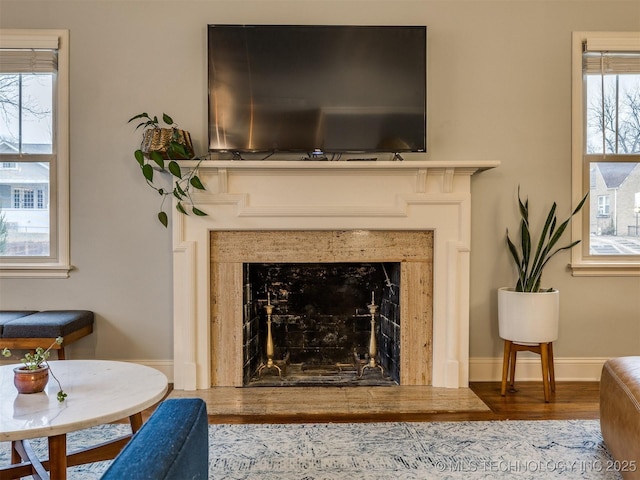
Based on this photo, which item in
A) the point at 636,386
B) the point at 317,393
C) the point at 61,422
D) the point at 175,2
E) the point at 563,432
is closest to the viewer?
the point at 61,422

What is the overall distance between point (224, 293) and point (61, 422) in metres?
1.63

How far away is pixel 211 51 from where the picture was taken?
9.86ft

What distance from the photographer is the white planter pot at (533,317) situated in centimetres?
282

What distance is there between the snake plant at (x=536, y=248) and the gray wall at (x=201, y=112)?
10 cm

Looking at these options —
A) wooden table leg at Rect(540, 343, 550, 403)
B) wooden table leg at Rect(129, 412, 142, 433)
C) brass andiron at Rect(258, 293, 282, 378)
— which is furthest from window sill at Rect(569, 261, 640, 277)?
wooden table leg at Rect(129, 412, 142, 433)

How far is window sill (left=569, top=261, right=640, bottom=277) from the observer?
3.23m

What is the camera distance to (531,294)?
2834 millimetres

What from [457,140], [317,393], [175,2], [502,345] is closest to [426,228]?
[457,140]

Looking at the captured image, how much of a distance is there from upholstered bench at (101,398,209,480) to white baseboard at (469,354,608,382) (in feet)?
8.34

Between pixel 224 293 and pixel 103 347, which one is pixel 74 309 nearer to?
pixel 103 347

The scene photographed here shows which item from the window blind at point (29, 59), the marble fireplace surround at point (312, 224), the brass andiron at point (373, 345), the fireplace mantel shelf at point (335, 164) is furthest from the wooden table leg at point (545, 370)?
the window blind at point (29, 59)

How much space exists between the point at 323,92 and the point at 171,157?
1013 mm

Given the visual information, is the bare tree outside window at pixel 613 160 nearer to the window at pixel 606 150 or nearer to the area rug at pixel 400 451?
the window at pixel 606 150

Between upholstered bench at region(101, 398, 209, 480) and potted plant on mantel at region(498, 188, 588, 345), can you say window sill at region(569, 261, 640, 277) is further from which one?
upholstered bench at region(101, 398, 209, 480)
